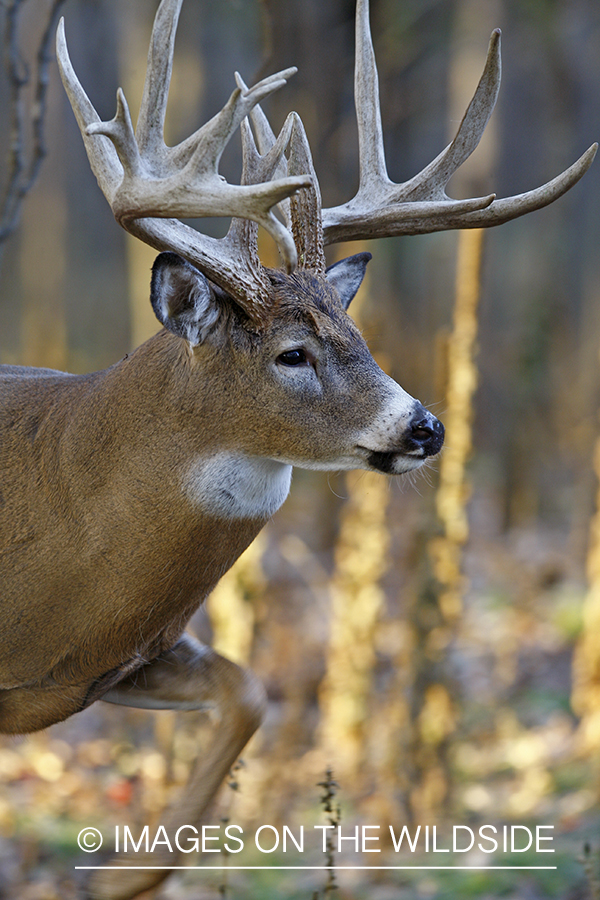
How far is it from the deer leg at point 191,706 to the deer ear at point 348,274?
1.45 meters

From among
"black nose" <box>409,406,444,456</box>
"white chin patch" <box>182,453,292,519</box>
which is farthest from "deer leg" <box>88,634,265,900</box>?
"black nose" <box>409,406,444,456</box>

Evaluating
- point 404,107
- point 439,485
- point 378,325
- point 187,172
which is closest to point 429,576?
point 439,485

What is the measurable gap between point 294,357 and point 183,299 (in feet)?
1.33

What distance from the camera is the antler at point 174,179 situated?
2.90m

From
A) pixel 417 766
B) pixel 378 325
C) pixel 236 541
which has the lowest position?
pixel 417 766

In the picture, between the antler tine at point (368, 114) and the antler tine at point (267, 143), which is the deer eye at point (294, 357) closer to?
the antler tine at point (267, 143)

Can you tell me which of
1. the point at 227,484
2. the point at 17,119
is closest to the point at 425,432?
the point at 227,484

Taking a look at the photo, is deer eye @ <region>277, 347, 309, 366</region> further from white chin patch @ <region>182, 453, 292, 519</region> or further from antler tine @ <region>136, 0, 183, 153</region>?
antler tine @ <region>136, 0, 183, 153</region>

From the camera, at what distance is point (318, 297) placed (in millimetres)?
3254

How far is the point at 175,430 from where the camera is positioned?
10.4 ft

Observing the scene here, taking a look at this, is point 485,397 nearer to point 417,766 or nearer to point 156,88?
point 417,766

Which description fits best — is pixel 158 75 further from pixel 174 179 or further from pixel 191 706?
pixel 191 706

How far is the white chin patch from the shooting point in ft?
10.3

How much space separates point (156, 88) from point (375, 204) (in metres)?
0.94
